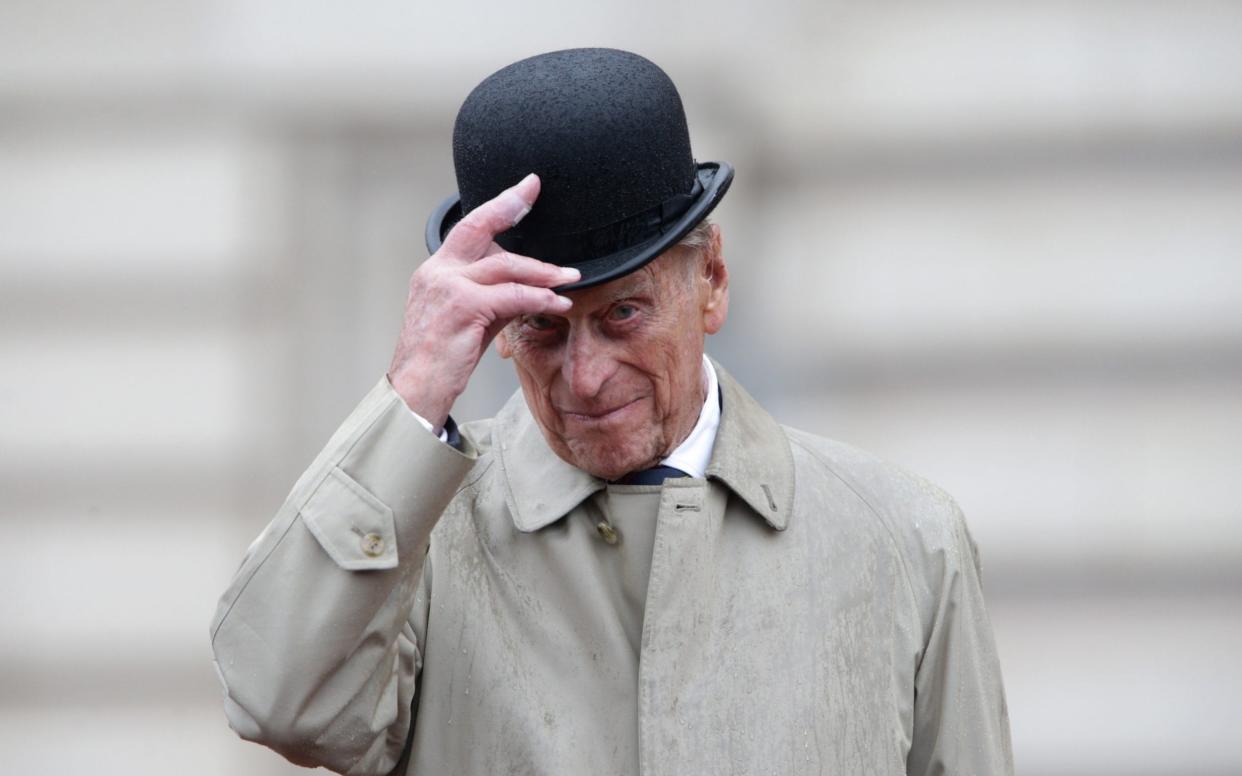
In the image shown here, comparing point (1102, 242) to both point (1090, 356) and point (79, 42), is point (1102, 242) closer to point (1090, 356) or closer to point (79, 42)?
point (1090, 356)

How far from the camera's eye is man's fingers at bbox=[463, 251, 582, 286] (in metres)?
2.18

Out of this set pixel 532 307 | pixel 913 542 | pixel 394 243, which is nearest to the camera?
pixel 532 307

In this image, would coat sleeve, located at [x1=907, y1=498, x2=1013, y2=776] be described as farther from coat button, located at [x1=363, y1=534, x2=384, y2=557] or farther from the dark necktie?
coat button, located at [x1=363, y1=534, x2=384, y2=557]

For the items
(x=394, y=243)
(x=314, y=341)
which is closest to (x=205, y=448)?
(x=314, y=341)

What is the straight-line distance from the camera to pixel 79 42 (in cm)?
448

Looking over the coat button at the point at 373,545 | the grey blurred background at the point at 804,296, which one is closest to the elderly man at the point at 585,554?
the coat button at the point at 373,545

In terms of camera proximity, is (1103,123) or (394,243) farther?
(394,243)

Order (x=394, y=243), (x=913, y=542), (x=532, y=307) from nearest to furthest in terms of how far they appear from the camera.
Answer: (x=532, y=307)
(x=913, y=542)
(x=394, y=243)

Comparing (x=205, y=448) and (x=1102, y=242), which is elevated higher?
(x=1102, y=242)

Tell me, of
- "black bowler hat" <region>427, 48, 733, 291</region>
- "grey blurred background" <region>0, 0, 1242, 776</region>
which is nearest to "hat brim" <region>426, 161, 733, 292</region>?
"black bowler hat" <region>427, 48, 733, 291</region>

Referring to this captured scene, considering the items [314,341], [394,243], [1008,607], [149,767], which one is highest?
[394,243]

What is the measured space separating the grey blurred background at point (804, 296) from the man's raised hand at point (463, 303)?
2.38 metres

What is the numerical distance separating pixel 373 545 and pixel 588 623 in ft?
1.30

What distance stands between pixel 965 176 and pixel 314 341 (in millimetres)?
1945
